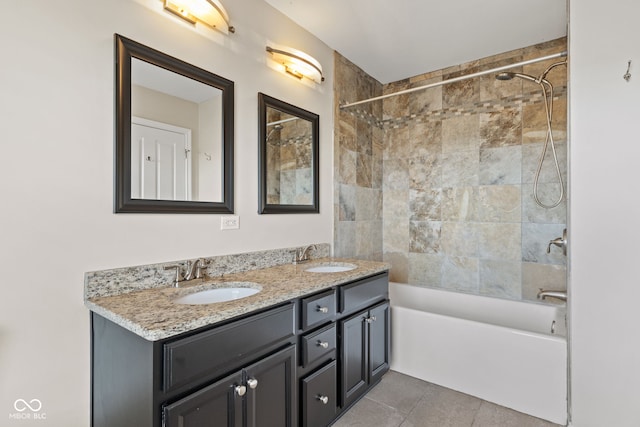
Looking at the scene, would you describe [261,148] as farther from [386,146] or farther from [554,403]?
[554,403]

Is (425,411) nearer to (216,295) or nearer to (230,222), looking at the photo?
(216,295)

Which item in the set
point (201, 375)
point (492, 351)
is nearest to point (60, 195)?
point (201, 375)

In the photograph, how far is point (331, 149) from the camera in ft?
8.75

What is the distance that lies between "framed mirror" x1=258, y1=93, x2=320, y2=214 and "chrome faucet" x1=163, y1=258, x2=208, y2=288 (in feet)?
1.74

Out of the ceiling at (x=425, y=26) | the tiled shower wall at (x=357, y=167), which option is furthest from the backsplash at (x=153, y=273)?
the ceiling at (x=425, y=26)

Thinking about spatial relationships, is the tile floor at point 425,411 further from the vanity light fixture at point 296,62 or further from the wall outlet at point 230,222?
the vanity light fixture at point 296,62

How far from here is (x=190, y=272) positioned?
161 cm

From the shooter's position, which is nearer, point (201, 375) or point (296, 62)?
point (201, 375)

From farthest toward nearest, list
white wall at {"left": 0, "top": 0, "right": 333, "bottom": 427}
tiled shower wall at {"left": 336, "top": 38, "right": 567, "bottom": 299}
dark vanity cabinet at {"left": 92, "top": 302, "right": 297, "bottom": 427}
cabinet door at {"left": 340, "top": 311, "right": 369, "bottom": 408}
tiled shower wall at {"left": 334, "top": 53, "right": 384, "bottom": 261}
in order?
tiled shower wall at {"left": 334, "top": 53, "right": 384, "bottom": 261}
tiled shower wall at {"left": 336, "top": 38, "right": 567, "bottom": 299}
cabinet door at {"left": 340, "top": 311, "right": 369, "bottom": 408}
white wall at {"left": 0, "top": 0, "right": 333, "bottom": 427}
dark vanity cabinet at {"left": 92, "top": 302, "right": 297, "bottom": 427}

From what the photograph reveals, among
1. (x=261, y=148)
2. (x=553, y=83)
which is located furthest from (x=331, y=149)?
(x=553, y=83)

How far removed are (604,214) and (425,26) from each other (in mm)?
1713

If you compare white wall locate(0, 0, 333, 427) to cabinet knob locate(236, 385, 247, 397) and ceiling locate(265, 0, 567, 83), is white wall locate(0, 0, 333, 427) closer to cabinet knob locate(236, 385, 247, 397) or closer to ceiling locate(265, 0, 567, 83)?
cabinet knob locate(236, 385, 247, 397)

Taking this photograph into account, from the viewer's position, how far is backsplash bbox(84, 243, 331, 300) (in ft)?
4.30

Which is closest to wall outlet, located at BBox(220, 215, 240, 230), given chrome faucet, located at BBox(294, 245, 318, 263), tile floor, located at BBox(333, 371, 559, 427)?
chrome faucet, located at BBox(294, 245, 318, 263)
